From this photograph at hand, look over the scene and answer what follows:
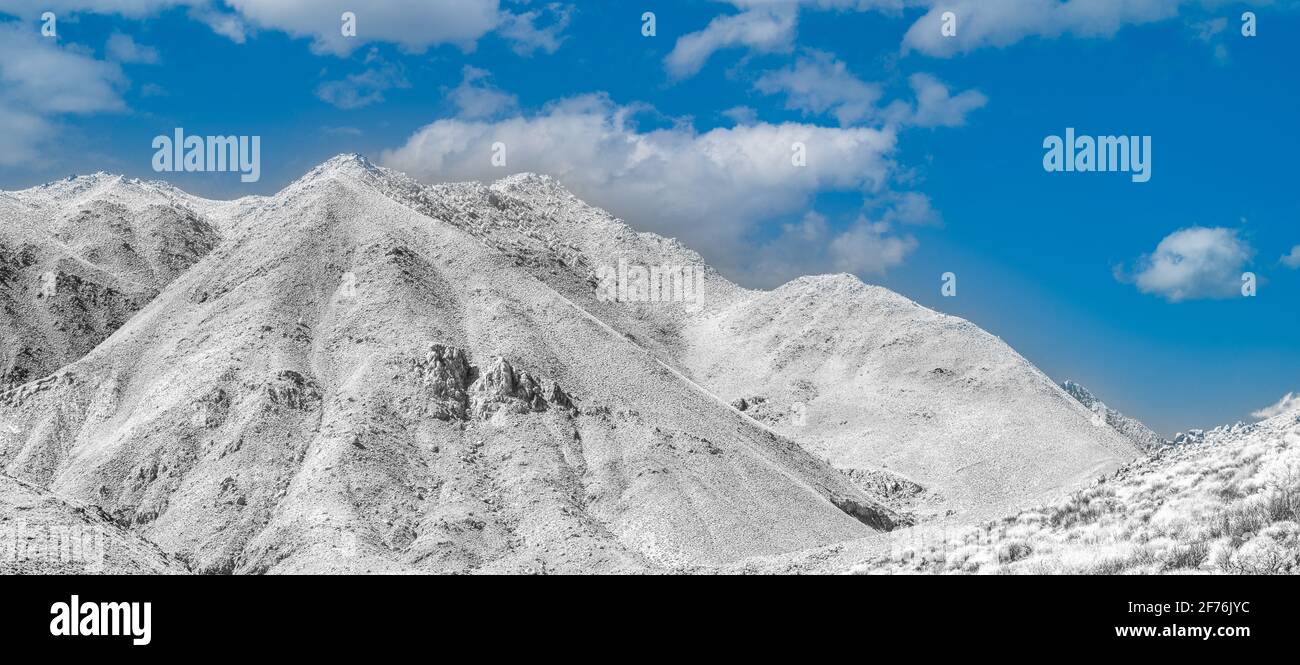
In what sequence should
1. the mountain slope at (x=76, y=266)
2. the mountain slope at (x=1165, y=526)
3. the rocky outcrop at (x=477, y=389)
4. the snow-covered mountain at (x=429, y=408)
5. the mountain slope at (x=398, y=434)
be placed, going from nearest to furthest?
the mountain slope at (x=1165, y=526), the mountain slope at (x=398, y=434), the snow-covered mountain at (x=429, y=408), the rocky outcrop at (x=477, y=389), the mountain slope at (x=76, y=266)

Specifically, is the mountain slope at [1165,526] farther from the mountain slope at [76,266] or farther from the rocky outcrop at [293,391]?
the mountain slope at [76,266]

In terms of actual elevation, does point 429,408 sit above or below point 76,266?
below

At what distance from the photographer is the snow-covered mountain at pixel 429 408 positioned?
56000 mm

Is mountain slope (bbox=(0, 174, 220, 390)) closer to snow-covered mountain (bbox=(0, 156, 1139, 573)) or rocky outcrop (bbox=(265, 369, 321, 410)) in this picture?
snow-covered mountain (bbox=(0, 156, 1139, 573))

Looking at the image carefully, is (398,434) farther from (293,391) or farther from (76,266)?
(76,266)

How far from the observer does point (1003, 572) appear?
21.7 meters

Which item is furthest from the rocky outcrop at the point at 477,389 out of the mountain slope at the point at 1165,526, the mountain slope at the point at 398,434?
the mountain slope at the point at 1165,526

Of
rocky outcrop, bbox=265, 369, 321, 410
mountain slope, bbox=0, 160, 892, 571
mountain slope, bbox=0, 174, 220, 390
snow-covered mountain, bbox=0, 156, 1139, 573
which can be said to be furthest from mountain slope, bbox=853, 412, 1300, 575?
mountain slope, bbox=0, 174, 220, 390

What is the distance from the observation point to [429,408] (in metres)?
64.5

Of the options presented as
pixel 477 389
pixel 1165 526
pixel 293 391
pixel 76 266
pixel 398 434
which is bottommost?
pixel 1165 526

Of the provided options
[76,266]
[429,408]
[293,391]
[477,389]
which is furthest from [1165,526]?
[76,266]

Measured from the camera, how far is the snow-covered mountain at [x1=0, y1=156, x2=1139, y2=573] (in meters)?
56.0
